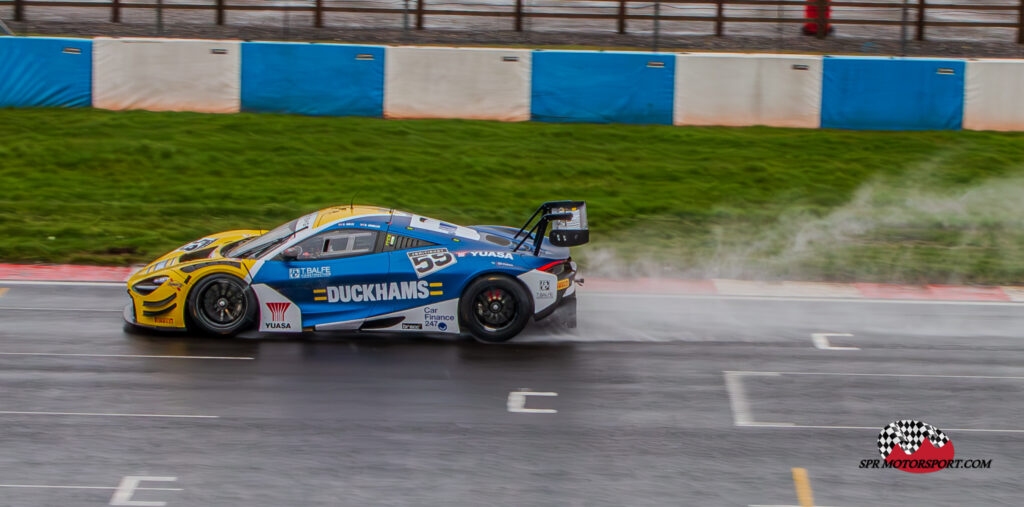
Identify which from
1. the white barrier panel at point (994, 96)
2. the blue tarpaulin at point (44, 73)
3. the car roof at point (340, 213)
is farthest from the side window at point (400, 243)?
the white barrier panel at point (994, 96)

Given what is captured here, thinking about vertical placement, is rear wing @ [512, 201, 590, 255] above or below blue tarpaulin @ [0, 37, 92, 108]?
below

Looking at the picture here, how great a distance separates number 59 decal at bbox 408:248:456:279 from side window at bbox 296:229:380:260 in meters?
0.42

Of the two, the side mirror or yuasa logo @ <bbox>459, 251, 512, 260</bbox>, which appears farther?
yuasa logo @ <bbox>459, 251, 512, 260</bbox>

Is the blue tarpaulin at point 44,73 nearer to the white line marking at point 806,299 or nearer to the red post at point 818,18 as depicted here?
the white line marking at point 806,299

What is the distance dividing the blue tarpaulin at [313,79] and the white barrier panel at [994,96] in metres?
10.4

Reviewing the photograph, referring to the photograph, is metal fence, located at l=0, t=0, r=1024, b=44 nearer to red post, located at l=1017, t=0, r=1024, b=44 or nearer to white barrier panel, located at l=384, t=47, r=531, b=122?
red post, located at l=1017, t=0, r=1024, b=44

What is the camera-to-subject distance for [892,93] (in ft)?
65.5

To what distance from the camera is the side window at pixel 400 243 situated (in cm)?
1108

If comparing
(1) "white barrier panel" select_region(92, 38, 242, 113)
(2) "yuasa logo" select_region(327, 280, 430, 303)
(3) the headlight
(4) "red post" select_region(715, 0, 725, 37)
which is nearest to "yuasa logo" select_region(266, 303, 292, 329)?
(2) "yuasa logo" select_region(327, 280, 430, 303)

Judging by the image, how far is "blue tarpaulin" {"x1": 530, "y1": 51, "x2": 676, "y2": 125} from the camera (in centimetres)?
1984

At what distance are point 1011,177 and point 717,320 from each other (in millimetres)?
8621

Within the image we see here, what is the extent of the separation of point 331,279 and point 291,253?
0.48 meters

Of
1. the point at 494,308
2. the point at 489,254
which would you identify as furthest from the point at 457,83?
the point at 494,308

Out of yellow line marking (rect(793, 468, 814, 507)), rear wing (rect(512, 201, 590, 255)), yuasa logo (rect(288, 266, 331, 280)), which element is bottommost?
yellow line marking (rect(793, 468, 814, 507))
